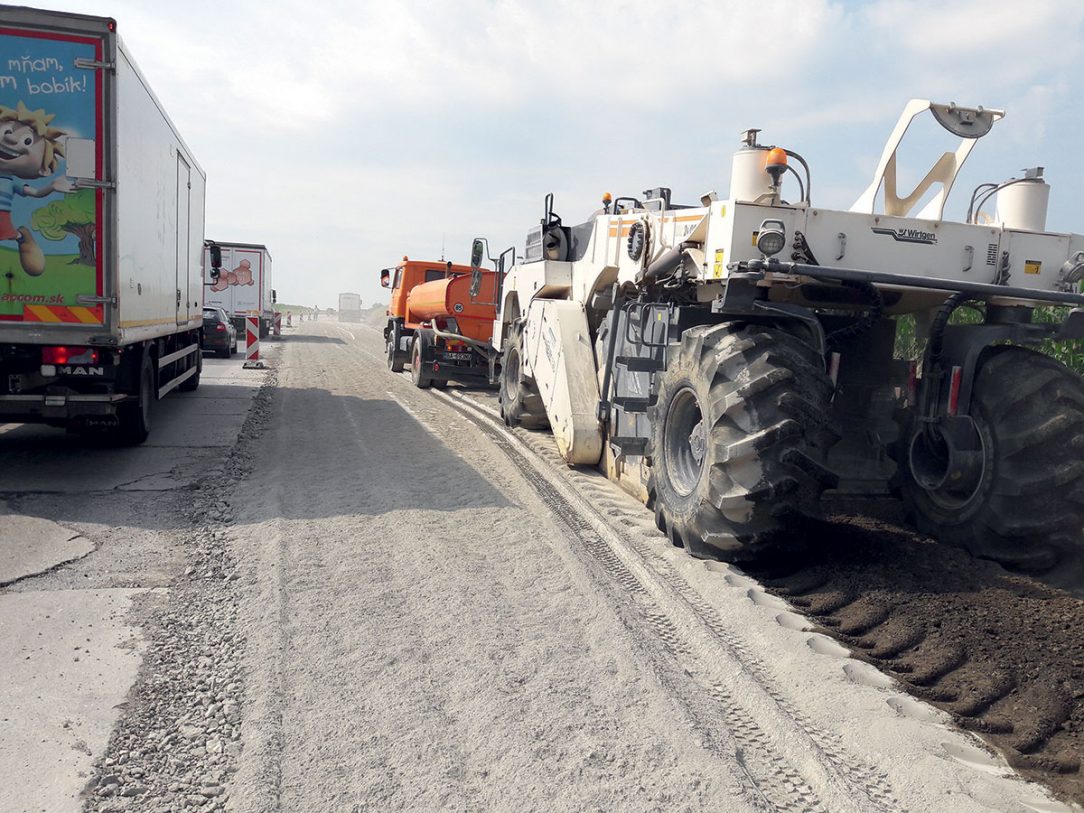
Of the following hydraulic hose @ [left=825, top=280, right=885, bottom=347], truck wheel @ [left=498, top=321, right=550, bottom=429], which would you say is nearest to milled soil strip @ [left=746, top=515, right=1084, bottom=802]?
hydraulic hose @ [left=825, top=280, right=885, bottom=347]

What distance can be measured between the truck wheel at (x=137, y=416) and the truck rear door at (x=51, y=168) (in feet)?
4.61

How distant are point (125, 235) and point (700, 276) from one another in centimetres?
521

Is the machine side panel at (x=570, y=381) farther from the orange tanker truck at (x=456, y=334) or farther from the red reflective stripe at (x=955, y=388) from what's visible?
the orange tanker truck at (x=456, y=334)

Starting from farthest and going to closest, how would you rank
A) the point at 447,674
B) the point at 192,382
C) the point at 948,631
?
the point at 192,382 < the point at 948,631 < the point at 447,674

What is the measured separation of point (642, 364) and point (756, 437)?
236cm

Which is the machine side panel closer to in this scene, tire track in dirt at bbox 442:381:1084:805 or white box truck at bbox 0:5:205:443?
tire track in dirt at bbox 442:381:1084:805


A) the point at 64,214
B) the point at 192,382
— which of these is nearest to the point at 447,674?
the point at 64,214

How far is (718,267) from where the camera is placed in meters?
5.49

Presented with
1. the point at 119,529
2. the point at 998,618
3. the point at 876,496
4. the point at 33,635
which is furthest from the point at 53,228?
the point at 998,618

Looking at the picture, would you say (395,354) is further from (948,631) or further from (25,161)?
(948,631)

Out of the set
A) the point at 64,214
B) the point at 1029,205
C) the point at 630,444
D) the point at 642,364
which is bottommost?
the point at 630,444

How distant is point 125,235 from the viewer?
7.84m

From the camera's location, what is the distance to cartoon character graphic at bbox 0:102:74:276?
7.16m

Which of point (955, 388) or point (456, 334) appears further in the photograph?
point (456, 334)
